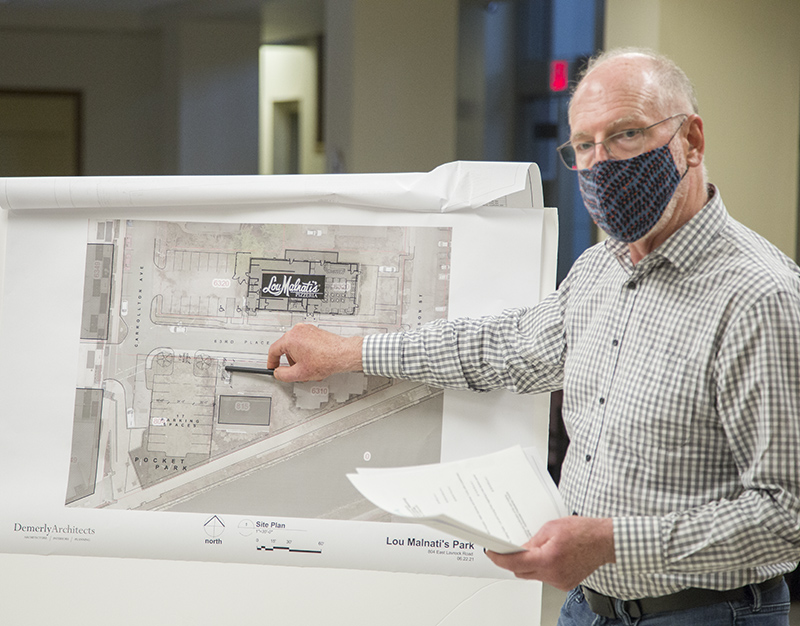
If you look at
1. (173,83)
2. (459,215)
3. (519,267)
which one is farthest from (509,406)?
(173,83)

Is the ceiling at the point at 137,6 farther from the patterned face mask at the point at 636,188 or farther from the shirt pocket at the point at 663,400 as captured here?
the shirt pocket at the point at 663,400

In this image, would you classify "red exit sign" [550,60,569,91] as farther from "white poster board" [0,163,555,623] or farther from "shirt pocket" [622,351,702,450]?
"shirt pocket" [622,351,702,450]

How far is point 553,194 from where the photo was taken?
291cm

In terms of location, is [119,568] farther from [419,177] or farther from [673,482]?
[673,482]

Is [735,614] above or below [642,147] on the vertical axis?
below

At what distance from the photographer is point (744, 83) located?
2.88 m

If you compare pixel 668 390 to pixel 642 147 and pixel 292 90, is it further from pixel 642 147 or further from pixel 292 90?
pixel 292 90

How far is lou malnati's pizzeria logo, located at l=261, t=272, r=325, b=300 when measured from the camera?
1.36 meters

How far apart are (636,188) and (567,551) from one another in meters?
0.48

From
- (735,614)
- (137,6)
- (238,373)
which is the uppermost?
(137,6)

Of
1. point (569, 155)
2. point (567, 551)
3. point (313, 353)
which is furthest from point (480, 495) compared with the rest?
point (569, 155)

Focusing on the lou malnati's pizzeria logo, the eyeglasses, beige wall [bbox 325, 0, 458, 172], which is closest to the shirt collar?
the eyeglasses

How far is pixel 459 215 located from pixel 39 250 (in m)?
0.75

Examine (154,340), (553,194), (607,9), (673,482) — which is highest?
(607,9)
